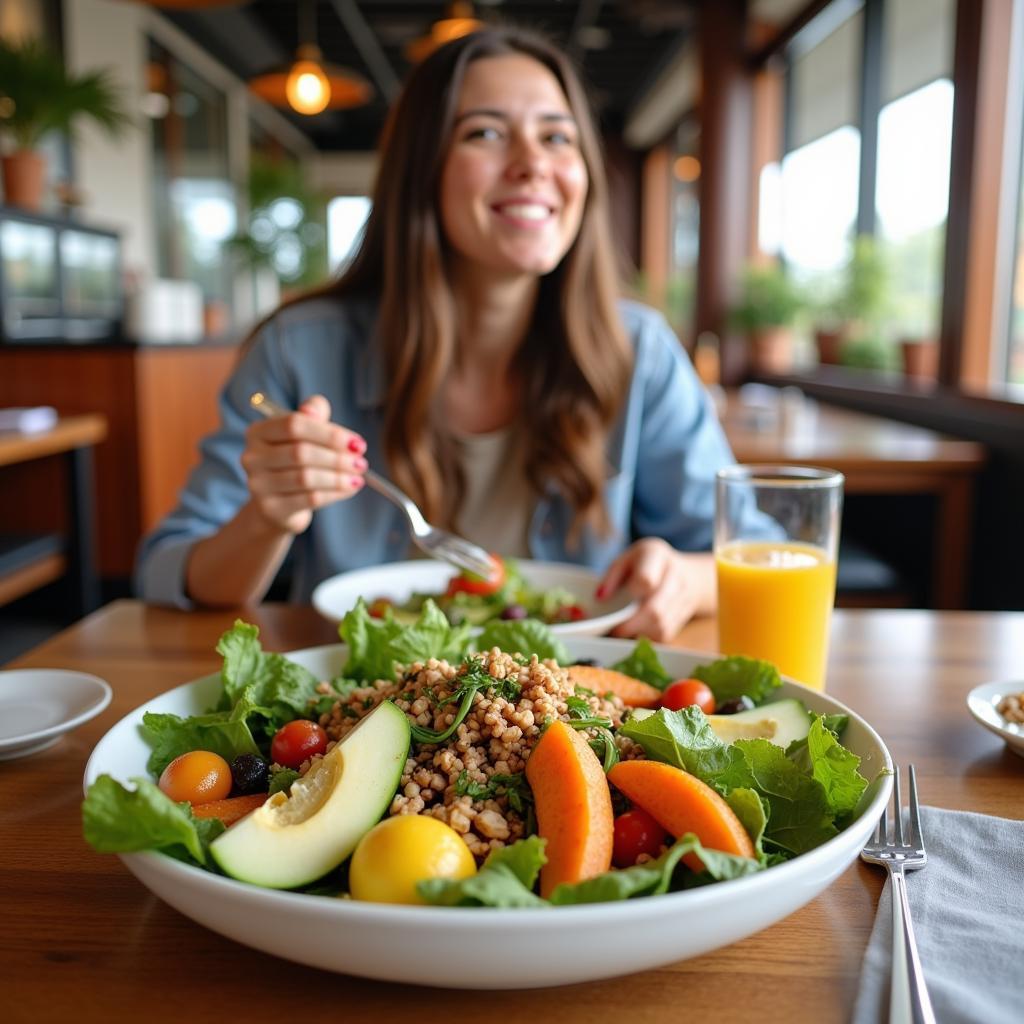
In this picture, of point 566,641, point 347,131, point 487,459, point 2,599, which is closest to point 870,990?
point 566,641

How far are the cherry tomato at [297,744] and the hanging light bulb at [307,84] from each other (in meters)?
5.47

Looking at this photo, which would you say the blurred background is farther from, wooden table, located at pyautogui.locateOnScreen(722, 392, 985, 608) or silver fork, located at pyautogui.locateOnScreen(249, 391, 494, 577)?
silver fork, located at pyautogui.locateOnScreen(249, 391, 494, 577)

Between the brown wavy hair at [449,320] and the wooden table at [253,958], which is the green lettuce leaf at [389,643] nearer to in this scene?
the wooden table at [253,958]

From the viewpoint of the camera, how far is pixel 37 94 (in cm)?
441

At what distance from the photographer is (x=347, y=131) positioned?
13344 mm

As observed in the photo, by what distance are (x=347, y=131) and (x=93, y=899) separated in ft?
45.3

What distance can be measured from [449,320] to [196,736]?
3.54 ft

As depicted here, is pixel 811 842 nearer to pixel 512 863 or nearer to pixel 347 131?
pixel 512 863

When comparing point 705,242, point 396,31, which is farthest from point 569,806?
point 396,31

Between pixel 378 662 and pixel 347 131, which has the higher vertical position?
pixel 347 131

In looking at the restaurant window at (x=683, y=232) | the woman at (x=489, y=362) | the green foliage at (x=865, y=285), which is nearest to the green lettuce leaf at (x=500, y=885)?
the woman at (x=489, y=362)

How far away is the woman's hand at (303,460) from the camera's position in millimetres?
1210

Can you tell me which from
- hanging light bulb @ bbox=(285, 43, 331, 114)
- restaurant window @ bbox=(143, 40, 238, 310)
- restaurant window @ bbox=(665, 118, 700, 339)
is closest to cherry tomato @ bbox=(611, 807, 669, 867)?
hanging light bulb @ bbox=(285, 43, 331, 114)

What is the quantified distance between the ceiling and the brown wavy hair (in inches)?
213
